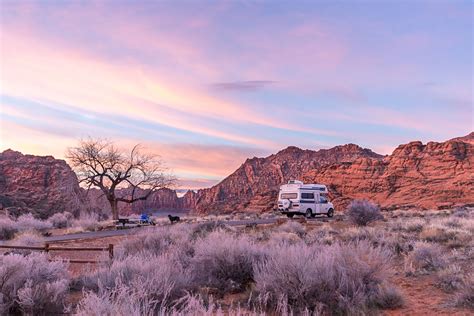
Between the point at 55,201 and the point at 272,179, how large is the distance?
7167 centimetres

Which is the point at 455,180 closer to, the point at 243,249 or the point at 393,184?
the point at 393,184

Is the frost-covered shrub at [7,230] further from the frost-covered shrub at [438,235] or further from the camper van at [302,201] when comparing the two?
the frost-covered shrub at [438,235]

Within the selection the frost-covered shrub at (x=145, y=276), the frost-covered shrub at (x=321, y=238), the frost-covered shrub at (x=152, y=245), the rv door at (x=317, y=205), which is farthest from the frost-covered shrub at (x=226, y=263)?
the rv door at (x=317, y=205)

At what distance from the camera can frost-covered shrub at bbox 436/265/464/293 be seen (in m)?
9.60

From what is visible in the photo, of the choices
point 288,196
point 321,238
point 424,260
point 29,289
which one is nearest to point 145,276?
point 29,289

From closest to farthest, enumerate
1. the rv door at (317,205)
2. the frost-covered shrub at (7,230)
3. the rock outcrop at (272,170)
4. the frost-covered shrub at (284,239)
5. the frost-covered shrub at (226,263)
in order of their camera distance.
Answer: the frost-covered shrub at (226,263)
the frost-covered shrub at (284,239)
the frost-covered shrub at (7,230)
the rv door at (317,205)
the rock outcrop at (272,170)

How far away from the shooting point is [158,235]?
1644 cm

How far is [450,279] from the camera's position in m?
10.1

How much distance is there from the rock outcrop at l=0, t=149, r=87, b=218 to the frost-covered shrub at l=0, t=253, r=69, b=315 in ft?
114

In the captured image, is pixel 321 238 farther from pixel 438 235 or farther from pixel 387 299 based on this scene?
pixel 387 299

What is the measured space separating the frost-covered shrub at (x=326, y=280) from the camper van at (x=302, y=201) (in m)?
26.9

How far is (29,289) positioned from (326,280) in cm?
495

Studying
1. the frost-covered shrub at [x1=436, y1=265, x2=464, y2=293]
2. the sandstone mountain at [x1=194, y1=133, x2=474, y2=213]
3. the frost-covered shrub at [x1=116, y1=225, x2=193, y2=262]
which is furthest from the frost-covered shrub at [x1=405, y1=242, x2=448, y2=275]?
the sandstone mountain at [x1=194, y1=133, x2=474, y2=213]

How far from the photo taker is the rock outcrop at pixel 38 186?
4531 centimetres
